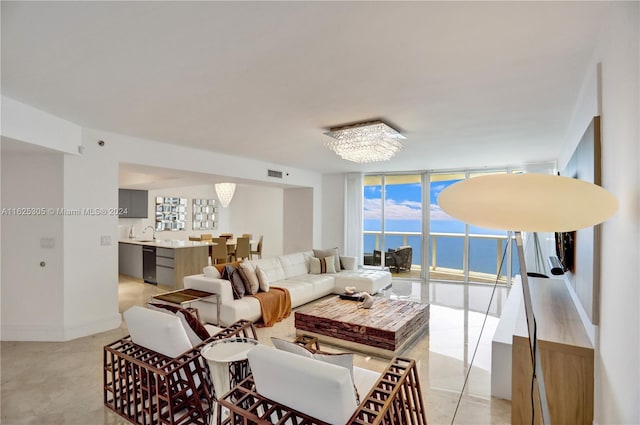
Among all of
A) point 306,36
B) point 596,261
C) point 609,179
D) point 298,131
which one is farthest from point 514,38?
point 298,131

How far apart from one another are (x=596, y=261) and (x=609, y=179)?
1.58 ft

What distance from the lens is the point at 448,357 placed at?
331cm

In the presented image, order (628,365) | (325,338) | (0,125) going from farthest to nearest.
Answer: (325,338) < (0,125) < (628,365)

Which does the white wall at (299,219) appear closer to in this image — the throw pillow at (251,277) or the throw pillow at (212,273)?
the throw pillow at (251,277)

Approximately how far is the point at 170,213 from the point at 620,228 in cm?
986

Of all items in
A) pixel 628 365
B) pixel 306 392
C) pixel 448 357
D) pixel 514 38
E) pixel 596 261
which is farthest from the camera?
pixel 448 357

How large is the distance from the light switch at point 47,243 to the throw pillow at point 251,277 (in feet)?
7.04

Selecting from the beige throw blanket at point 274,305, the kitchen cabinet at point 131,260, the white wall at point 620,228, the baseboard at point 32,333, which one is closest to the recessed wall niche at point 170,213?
the kitchen cabinet at point 131,260

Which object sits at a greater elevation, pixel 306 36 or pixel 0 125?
pixel 306 36

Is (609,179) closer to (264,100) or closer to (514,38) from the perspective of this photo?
(514,38)

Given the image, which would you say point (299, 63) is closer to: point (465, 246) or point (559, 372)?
point (559, 372)

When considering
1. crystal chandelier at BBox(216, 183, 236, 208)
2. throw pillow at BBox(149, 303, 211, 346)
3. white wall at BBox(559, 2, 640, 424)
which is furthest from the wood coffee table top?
crystal chandelier at BBox(216, 183, 236, 208)

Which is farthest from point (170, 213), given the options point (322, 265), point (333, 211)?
point (322, 265)

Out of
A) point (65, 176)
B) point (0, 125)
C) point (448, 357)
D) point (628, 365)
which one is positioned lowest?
point (448, 357)
